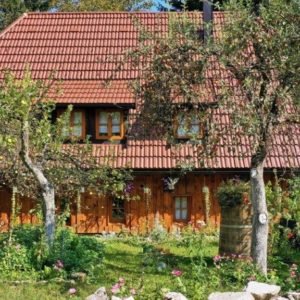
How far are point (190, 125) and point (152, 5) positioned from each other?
1065 inches

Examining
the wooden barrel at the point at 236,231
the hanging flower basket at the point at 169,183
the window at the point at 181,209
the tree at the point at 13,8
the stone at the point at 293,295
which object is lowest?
the stone at the point at 293,295

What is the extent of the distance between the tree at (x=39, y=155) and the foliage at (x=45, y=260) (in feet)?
1.24

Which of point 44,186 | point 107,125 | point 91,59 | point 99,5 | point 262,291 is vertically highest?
point 99,5

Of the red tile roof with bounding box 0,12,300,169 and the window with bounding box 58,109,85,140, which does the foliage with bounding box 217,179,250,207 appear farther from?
the window with bounding box 58,109,85,140

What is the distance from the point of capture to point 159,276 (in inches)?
370

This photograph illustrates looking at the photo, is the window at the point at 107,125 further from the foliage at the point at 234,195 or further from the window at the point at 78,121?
the foliage at the point at 234,195

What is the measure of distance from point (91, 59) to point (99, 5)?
48.2 ft

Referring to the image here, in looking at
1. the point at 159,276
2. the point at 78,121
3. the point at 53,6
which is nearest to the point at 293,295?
the point at 159,276

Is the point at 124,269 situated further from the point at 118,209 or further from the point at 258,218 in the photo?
the point at 118,209

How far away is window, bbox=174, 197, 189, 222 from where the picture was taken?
17.3 m

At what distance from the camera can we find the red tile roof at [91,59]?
16781 millimetres

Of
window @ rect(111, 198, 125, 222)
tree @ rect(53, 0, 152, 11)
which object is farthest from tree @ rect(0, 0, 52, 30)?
window @ rect(111, 198, 125, 222)

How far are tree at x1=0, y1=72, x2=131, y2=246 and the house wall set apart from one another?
14.7 feet

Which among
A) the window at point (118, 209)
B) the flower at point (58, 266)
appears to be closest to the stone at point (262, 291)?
the flower at point (58, 266)
